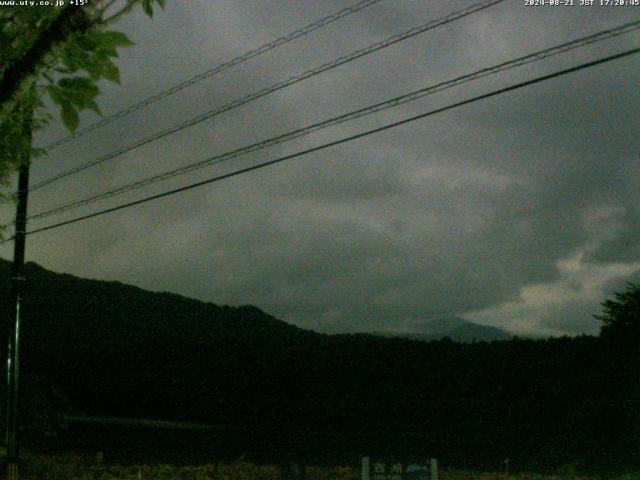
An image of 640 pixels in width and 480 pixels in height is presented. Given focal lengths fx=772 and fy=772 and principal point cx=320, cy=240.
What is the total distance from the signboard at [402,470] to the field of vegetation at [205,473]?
12.6 feet

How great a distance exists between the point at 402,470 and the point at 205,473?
786cm

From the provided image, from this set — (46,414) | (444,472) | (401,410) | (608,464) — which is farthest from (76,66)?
(46,414)

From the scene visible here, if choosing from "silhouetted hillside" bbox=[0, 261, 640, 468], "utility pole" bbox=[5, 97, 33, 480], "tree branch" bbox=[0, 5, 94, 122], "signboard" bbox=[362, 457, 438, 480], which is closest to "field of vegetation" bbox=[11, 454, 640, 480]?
"silhouetted hillside" bbox=[0, 261, 640, 468]

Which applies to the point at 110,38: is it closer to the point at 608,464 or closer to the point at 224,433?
the point at 608,464

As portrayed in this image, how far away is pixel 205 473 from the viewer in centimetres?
1664

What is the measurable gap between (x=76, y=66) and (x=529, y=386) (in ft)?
49.5

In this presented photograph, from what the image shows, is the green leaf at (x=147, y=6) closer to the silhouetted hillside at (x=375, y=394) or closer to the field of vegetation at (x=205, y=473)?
the field of vegetation at (x=205, y=473)

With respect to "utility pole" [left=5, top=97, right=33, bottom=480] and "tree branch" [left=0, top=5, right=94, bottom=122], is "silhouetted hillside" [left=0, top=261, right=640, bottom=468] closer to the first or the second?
"utility pole" [left=5, top=97, right=33, bottom=480]

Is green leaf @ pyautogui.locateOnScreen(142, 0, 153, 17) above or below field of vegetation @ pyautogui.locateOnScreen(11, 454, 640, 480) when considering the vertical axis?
above

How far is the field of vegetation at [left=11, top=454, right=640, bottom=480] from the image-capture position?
1431cm

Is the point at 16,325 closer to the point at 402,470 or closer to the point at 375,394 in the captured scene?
the point at 375,394

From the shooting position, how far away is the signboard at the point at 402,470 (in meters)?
9.91

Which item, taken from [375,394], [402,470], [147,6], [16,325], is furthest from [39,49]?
[375,394]

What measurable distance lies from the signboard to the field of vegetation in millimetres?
3831
